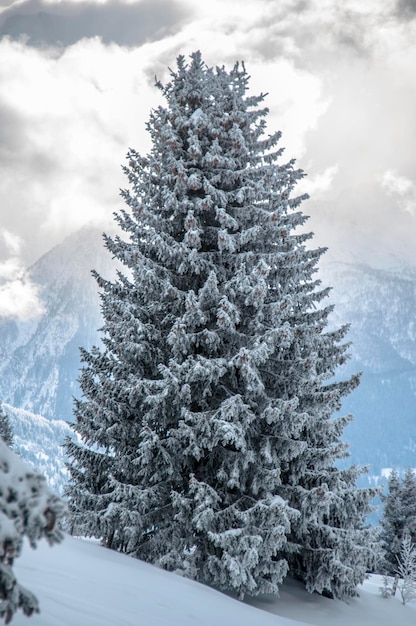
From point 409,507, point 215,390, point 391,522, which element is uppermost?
point 215,390

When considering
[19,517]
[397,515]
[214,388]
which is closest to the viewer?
[19,517]

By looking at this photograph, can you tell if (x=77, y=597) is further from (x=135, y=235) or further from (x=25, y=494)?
(x=135, y=235)

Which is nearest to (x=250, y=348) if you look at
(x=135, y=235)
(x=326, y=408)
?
(x=326, y=408)

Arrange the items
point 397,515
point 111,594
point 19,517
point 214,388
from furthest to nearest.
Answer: point 397,515
point 214,388
point 111,594
point 19,517

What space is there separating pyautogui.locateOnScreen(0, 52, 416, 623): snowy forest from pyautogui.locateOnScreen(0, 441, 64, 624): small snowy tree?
21.0ft

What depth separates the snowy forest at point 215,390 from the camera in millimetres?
9156

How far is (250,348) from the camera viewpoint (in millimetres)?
9977

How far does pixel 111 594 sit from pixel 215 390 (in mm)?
5613

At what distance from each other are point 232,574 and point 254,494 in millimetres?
1938

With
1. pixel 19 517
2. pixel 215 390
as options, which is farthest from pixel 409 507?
pixel 19 517

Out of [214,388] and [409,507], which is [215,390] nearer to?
[214,388]

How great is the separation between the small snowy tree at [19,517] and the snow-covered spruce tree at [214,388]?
630 centimetres

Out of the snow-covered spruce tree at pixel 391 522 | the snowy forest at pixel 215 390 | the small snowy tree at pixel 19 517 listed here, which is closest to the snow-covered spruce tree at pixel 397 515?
the snow-covered spruce tree at pixel 391 522

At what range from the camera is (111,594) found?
5.21 m
